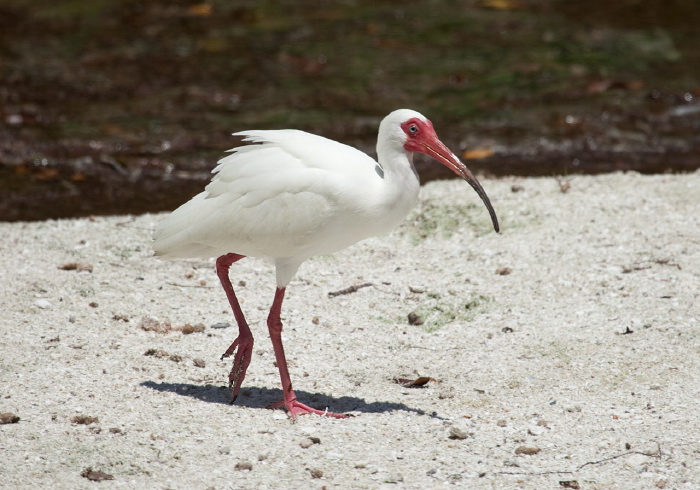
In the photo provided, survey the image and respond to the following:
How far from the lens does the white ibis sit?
16.2 ft

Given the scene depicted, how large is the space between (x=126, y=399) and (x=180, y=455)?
2.24 feet

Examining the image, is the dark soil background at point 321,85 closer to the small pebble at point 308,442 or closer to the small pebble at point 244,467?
the small pebble at point 308,442

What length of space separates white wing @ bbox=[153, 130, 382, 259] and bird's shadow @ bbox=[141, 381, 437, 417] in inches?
30.0

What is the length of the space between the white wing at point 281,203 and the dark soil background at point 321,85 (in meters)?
3.92

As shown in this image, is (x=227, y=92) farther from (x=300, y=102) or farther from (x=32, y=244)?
(x=32, y=244)

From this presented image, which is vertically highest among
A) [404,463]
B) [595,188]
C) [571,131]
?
[571,131]

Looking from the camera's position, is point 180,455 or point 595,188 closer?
point 180,455

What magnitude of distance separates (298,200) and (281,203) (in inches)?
4.0

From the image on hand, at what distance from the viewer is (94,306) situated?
20.1 ft

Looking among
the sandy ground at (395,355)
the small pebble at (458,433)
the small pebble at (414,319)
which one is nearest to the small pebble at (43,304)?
the sandy ground at (395,355)

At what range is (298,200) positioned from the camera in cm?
497

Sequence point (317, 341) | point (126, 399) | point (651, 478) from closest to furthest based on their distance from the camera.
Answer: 1. point (651, 478)
2. point (126, 399)
3. point (317, 341)

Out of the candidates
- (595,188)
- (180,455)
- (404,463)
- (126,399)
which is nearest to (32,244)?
(126,399)

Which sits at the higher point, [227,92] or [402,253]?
[227,92]
